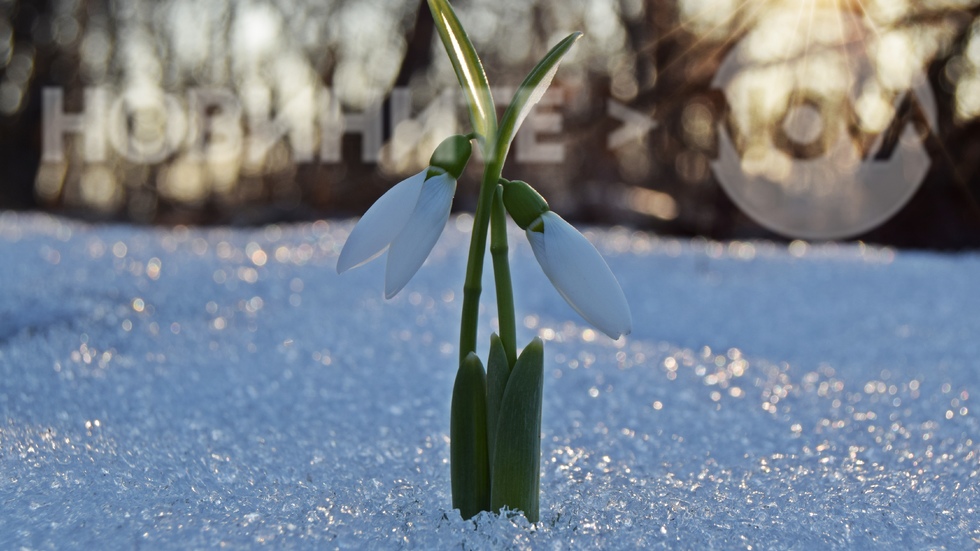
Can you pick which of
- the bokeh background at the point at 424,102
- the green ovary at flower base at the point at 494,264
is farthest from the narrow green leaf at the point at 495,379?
the bokeh background at the point at 424,102

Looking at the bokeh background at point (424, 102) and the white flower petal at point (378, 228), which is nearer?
the white flower petal at point (378, 228)

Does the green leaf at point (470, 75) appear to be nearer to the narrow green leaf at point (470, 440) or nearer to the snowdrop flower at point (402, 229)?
the snowdrop flower at point (402, 229)

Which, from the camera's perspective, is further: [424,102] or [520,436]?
[424,102]

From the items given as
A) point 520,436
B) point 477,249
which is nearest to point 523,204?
point 477,249

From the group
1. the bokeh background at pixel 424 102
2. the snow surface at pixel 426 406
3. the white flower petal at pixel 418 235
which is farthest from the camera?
the bokeh background at pixel 424 102

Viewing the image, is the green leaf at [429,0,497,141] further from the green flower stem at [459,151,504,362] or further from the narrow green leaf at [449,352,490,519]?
the narrow green leaf at [449,352,490,519]

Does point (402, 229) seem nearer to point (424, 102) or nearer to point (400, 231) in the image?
point (400, 231)

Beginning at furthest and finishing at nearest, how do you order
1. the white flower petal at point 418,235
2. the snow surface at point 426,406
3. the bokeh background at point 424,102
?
the bokeh background at point 424,102, the snow surface at point 426,406, the white flower petal at point 418,235

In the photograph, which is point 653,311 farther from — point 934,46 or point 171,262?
point 934,46
